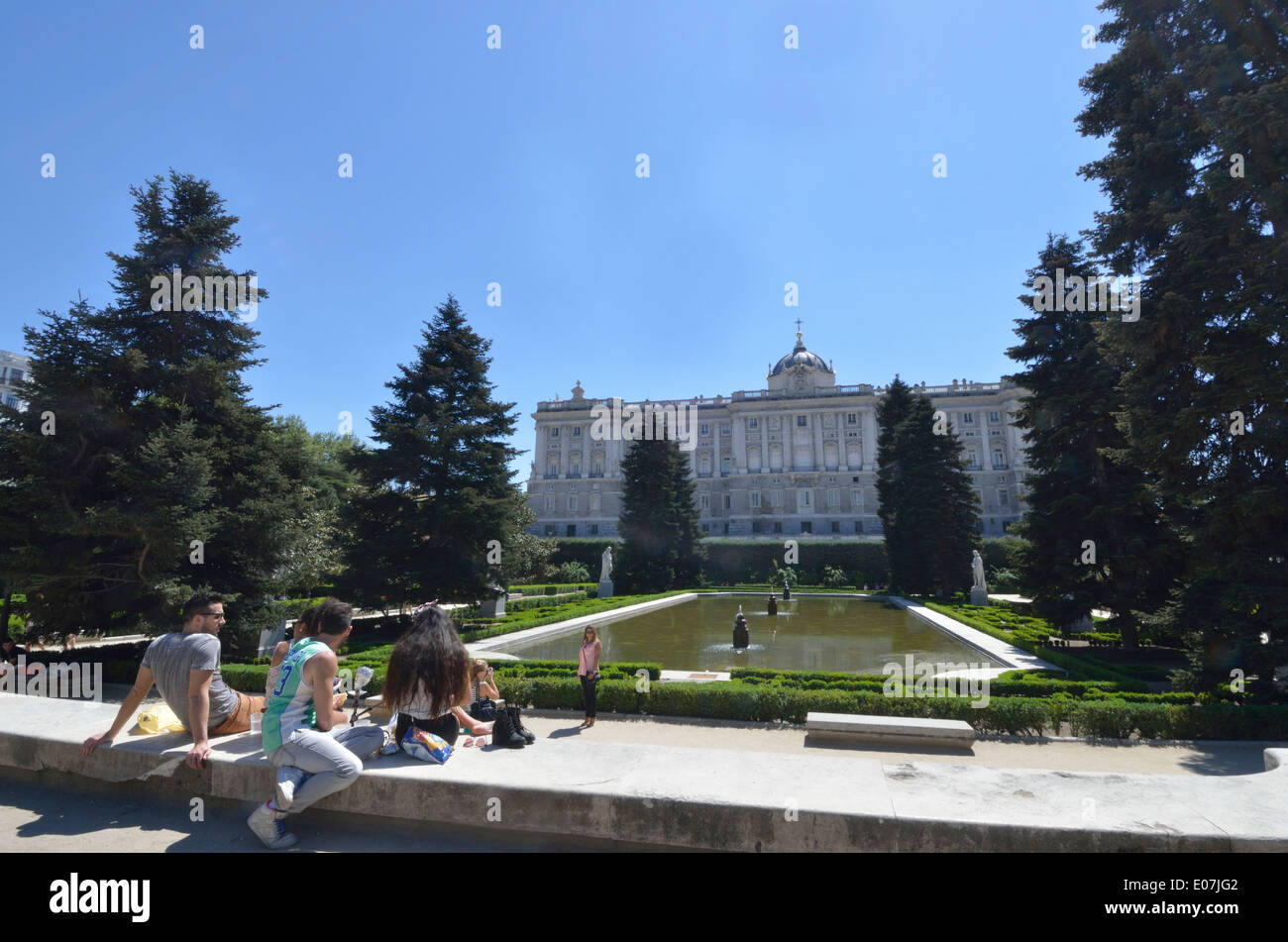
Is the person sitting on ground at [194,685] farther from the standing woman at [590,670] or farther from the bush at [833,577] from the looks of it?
the bush at [833,577]

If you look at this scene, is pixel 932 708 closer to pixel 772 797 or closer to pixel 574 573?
pixel 772 797

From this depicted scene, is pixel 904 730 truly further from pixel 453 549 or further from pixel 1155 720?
pixel 453 549

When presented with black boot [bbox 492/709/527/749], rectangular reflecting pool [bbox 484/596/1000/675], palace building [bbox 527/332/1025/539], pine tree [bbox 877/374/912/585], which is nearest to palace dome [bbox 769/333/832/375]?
palace building [bbox 527/332/1025/539]

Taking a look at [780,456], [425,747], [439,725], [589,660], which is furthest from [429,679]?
[780,456]

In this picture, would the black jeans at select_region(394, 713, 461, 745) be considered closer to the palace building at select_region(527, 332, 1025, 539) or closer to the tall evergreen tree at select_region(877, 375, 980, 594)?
the tall evergreen tree at select_region(877, 375, 980, 594)

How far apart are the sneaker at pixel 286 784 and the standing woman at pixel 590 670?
5.28m

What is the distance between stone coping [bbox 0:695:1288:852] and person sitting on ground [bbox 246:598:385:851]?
0.13 metres

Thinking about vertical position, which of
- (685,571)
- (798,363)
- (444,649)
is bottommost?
(685,571)

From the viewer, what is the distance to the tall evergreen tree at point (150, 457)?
10.3m

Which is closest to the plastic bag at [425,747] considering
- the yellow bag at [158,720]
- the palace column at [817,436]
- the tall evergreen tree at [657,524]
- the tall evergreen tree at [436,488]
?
the yellow bag at [158,720]

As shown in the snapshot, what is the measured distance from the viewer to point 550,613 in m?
20.2
